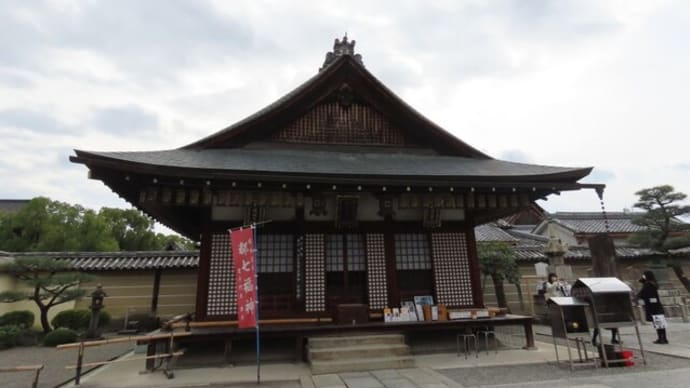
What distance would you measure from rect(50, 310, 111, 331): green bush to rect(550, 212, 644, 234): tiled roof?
86.1 feet

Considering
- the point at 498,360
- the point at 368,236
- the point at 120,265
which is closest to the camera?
the point at 498,360

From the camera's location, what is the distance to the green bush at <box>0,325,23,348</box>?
10505mm

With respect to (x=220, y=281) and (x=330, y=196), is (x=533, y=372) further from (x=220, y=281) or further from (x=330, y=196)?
(x=220, y=281)

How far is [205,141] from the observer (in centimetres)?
873

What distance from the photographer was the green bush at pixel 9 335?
34.5 feet

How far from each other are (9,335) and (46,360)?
11.9 ft

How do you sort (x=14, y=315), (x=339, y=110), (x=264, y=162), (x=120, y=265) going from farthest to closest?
1. (x=120, y=265)
2. (x=14, y=315)
3. (x=339, y=110)
4. (x=264, y=162)

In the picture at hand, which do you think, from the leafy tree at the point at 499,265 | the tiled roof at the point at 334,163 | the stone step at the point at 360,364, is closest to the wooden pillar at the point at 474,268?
the tiled roof at the point at 334,163

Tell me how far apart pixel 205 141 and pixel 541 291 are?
465 inches

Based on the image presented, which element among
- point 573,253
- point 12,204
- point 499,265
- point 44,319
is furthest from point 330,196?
point 12,204

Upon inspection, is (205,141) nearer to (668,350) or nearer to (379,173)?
(379,173)

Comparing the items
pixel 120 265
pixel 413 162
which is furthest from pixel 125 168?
pixel 120 265

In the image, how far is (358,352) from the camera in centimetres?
652

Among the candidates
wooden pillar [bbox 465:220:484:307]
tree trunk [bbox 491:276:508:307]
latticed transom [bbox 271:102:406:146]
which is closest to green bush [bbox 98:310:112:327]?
latticed transom [bbox 271:102:406:146]
